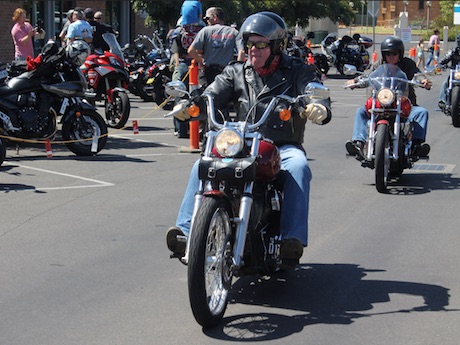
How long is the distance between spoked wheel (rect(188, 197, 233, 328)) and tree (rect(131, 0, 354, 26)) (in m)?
27.8

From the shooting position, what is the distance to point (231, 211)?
6.17m

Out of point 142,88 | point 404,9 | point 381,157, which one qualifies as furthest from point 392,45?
point 404,9

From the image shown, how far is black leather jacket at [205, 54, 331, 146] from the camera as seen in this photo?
696cm

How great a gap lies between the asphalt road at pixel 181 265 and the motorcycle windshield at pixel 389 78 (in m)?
1.15

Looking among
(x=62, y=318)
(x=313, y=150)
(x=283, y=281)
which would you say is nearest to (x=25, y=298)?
(x=62, y=318)

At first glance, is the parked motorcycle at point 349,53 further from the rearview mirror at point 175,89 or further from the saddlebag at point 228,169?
the saddlebag at point 228,169

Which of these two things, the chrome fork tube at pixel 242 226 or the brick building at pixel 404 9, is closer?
the chrome fork tube at pixel 242 226

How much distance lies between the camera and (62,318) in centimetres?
627

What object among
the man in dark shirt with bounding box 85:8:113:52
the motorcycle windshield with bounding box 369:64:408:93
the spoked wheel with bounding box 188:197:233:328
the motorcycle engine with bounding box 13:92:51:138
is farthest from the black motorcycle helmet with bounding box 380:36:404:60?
the man in dark shirt with bounding box 85:8:113:52

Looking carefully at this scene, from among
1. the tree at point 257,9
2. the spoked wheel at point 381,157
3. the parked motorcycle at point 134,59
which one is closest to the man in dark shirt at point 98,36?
the parked motorcycle at point 134,59

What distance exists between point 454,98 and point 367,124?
24.7ft

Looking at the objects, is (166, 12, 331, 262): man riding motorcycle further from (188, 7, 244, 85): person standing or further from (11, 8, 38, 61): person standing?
(11, 8, 38, 61): person standing

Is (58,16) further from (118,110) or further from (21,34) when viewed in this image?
(118,110)

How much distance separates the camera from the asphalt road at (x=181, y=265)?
19.9ft
